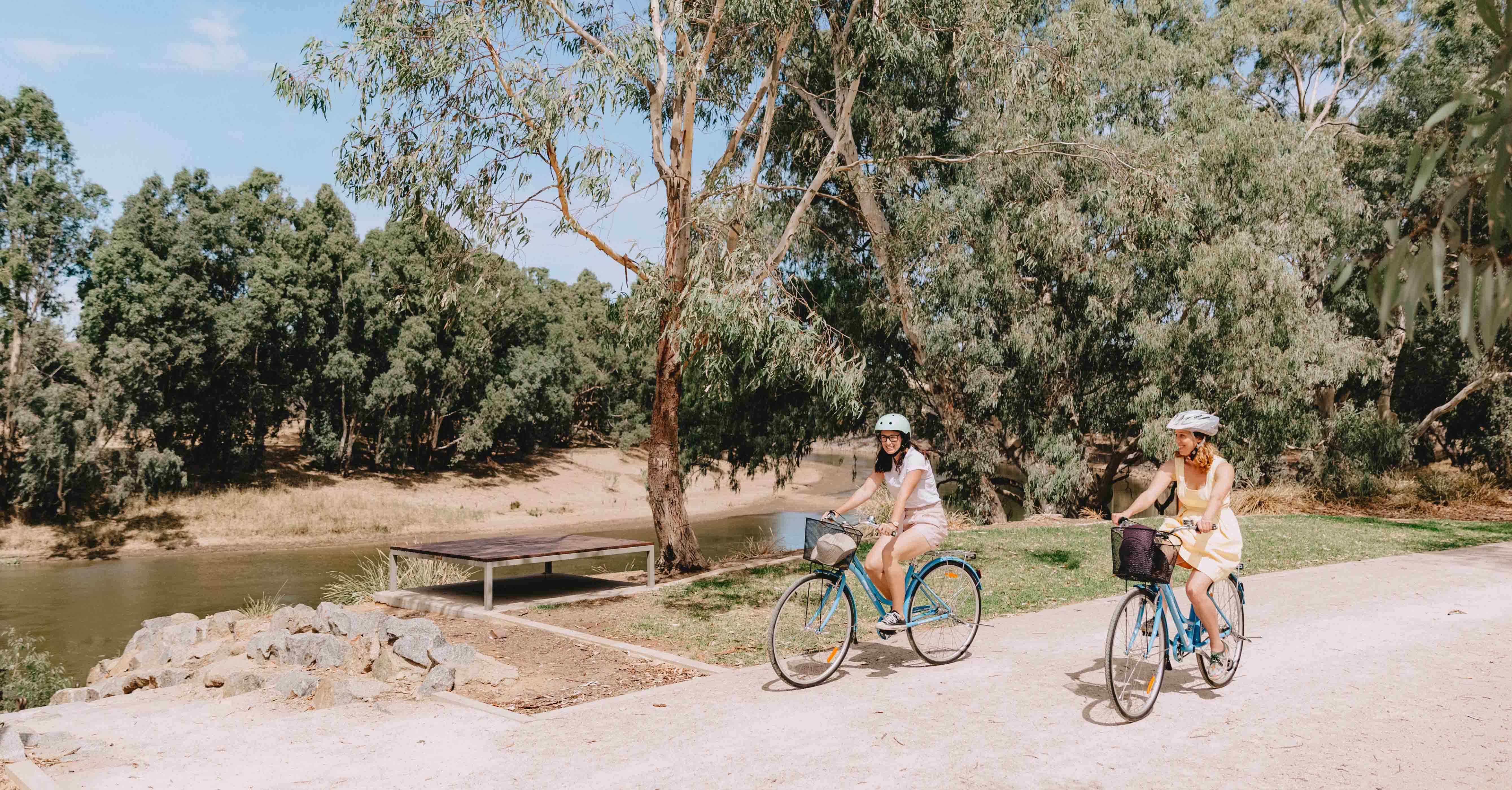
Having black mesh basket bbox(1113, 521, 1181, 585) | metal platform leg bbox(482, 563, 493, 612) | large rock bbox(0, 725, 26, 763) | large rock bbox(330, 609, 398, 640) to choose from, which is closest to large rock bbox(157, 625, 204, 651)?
large rock bbox(330, 609, 398, 640)

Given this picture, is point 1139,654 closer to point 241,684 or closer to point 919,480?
point 919,480

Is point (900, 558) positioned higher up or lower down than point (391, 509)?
higher up

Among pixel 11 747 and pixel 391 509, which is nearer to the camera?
pixel 11 747

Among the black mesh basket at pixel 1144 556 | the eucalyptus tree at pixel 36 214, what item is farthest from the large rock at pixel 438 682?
the eucalyptus tree at pixel 36 214

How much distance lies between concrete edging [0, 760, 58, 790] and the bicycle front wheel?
3773 mm

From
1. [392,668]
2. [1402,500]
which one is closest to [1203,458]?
[392,668]

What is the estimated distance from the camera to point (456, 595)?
10.9 m

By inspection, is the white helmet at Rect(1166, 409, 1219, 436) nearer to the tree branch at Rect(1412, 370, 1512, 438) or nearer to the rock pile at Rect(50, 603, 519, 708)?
the rock pile at Rect(50, 603, 519, 708)

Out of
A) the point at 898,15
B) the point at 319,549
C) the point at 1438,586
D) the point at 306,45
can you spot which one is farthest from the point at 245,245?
the point at 1438,586

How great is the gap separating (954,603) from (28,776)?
5.41 meters

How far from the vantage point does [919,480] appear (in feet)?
21.2

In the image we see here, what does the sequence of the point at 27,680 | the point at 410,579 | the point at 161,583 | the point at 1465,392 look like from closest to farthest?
the point at 27,680 → the point at 410,579 → the point at 1465,392 → the point at 161,583

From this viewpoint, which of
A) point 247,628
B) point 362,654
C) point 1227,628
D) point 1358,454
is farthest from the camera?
point 1358,454

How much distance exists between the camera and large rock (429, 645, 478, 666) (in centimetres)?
704
